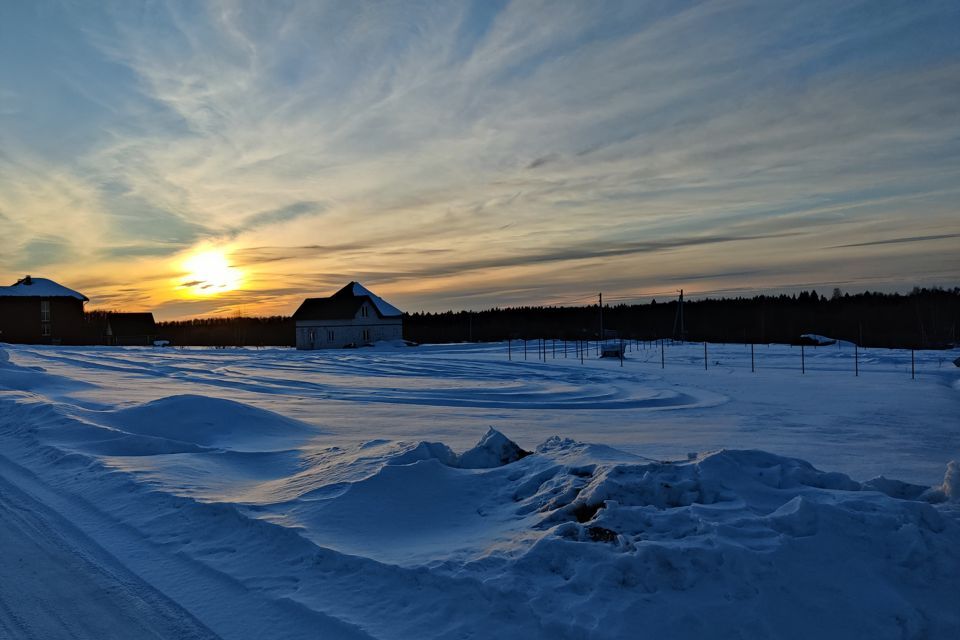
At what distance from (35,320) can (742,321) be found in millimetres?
103516

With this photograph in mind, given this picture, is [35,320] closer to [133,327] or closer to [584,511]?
[133,327]

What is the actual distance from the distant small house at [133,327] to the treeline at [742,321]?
31.2 meters

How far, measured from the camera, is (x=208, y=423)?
504 inches

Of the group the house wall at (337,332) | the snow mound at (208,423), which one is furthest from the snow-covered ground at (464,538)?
the house wall at (337,332)

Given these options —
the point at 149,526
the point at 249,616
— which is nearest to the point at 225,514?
the point at 149,526

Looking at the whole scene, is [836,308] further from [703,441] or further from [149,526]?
[149,526]

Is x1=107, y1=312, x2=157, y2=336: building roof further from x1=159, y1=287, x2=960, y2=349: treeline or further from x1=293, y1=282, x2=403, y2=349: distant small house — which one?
x1=293, y1=282, x2=403, y2=349: distant small house

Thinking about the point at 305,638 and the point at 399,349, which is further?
the point at 399,349

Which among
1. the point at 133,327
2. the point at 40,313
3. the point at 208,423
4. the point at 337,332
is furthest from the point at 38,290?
the point at 208,423

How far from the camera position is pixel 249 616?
14.6 ft

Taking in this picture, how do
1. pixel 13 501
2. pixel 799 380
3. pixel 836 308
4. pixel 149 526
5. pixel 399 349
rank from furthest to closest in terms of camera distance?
pixel 836 308 → pixel 399 349 → pixel 799 380 → pixel 13 501 → pixel 149 526

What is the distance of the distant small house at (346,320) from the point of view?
58531 mm

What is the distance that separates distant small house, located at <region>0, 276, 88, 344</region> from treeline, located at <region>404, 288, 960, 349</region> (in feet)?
121

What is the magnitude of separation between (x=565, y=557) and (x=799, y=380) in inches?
1019
